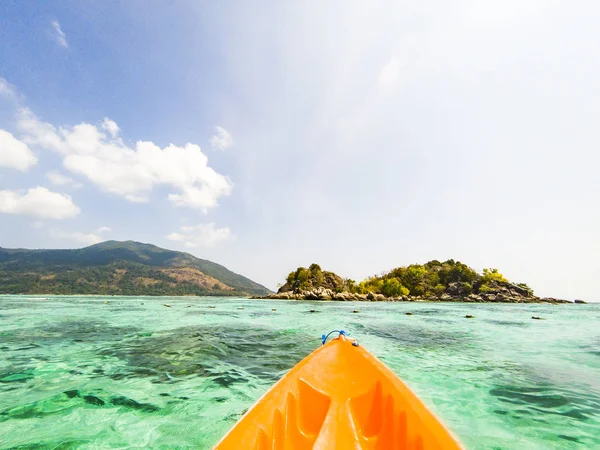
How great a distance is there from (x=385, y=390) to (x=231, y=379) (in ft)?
15.7

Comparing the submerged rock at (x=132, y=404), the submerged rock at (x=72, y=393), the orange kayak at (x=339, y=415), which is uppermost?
the orange kayak at (x=339, y=415)

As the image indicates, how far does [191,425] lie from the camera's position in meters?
4.82

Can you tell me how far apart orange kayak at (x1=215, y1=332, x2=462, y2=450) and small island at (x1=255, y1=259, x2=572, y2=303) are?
258 feet

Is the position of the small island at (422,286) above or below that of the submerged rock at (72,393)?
above

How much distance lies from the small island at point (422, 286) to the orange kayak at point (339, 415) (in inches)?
3093

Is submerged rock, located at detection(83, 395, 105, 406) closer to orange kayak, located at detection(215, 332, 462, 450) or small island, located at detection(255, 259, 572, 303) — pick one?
orange kayak, located at detection(215, 332, 462, 450)

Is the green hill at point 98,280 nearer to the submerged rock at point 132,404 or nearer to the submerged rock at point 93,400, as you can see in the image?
the submerged rock at point 93,400

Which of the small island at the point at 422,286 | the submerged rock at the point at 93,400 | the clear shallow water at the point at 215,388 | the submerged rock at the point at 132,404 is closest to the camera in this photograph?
the clear shallow water at the point at 215,388

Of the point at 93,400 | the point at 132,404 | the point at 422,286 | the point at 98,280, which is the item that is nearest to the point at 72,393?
the point at 93,400

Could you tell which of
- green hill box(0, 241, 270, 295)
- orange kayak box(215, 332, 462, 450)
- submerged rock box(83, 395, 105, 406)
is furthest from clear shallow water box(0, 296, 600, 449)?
green hill box(0, 241, 270, 295)

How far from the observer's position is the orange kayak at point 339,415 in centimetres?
290

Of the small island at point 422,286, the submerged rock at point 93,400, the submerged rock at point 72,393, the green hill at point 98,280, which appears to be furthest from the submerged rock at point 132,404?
the green hill at point 98,280

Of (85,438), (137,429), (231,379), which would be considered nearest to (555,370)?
(231,379)

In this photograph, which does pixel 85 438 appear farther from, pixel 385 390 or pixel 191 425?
pixel 385 390
